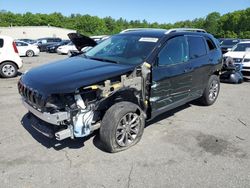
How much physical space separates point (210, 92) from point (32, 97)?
4409mm

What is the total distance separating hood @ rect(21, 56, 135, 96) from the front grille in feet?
0.20

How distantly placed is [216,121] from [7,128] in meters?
4.24

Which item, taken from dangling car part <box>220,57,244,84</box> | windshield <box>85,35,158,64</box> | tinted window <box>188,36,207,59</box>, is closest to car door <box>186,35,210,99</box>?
tinted window <box>188,36,207,59</box>

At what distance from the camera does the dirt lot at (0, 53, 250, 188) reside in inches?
141

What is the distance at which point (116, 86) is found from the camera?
426 centimetres

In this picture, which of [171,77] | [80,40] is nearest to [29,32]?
[80,40]

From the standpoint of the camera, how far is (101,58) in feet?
16.9

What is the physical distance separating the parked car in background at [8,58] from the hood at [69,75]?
7072 mm

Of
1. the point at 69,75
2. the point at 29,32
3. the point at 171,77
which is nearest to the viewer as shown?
the point at 69,75

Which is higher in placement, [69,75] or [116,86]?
[69,75]

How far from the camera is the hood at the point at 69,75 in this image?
3883 millimetres

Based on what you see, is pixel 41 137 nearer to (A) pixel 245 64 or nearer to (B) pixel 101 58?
(B) pixel 101 58

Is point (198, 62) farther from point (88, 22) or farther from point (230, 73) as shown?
point (88, 22)

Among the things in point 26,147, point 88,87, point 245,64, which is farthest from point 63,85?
point 245,64
